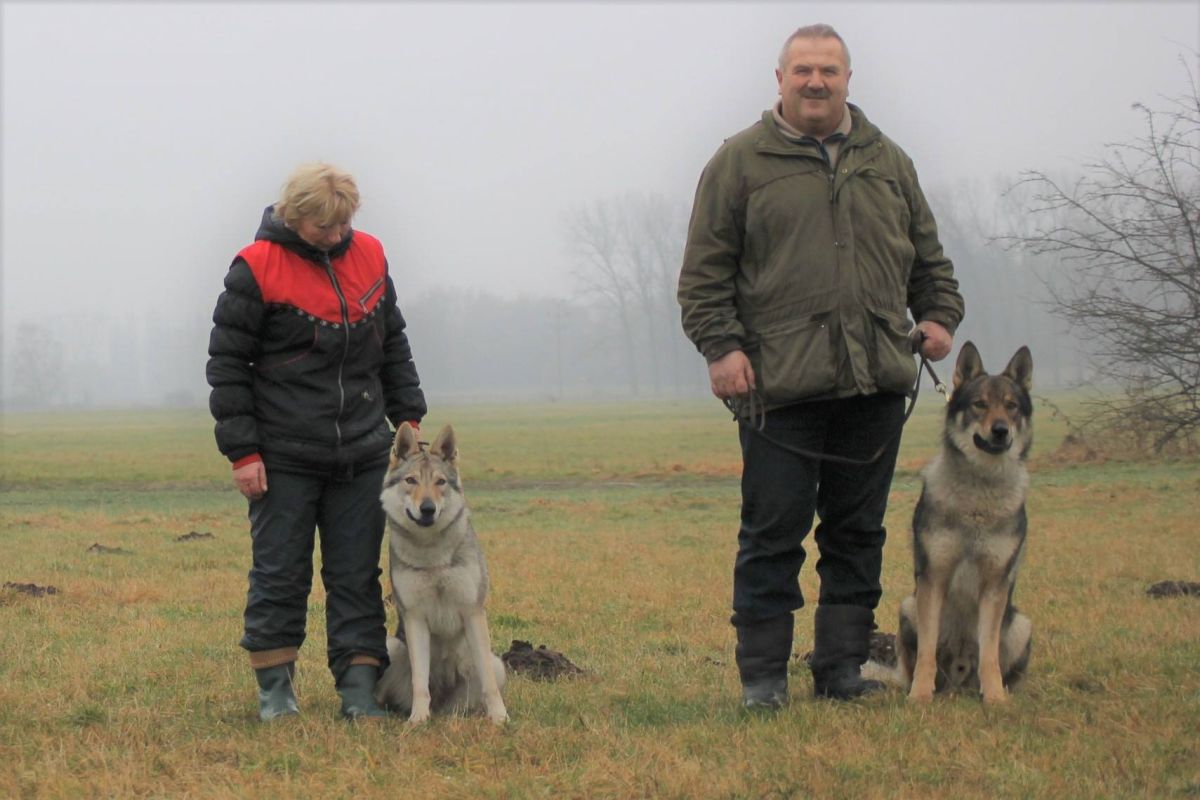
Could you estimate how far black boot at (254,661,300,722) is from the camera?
19.0 ft

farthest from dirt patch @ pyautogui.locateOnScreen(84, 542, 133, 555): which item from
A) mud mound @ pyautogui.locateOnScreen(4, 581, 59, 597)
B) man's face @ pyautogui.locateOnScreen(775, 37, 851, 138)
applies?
man's face @ pyautogui.locateOnScreen(775, 37, 851, 138)

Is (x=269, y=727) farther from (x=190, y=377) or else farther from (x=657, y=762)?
(x=190, y=377)

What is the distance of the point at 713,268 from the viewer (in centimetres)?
559

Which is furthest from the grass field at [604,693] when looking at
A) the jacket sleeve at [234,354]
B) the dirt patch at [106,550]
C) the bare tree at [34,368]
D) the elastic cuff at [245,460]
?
the bare tree at [34,368]

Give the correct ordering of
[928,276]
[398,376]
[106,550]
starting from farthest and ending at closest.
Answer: [106,550], [398,376], [928,276]

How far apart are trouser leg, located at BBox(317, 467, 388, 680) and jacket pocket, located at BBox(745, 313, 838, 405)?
6.41ft

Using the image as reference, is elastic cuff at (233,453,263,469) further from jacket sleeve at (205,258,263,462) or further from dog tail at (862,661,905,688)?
dog tail at (862,661,905,688)

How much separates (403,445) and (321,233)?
1.07 m

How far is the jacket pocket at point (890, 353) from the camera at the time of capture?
5.49m

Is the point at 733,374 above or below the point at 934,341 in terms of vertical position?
below

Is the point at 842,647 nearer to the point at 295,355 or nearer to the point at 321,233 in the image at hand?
the point at 295,355

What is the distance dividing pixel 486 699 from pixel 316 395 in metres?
1.63

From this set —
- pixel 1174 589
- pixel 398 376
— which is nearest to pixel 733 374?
pixel 398 376

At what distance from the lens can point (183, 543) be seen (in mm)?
13727
